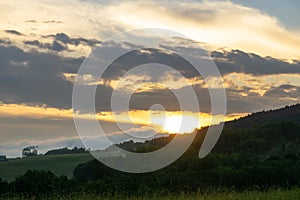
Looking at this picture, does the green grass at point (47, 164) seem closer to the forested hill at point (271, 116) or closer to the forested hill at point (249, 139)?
the forested hill at point (249, 139)

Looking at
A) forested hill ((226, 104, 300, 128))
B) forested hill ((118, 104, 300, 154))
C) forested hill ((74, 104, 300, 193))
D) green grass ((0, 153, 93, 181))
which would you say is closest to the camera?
forested hill ((74, 104, 300, 193))

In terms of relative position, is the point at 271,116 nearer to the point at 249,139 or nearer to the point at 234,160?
the point at 249,139

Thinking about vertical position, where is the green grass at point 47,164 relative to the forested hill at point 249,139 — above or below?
below

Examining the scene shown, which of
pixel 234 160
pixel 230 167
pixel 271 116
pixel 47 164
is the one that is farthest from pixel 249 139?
pixel 47 164

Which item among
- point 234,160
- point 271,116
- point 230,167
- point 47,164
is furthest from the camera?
point 271,116

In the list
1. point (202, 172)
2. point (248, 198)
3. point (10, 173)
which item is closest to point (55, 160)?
point (10, 173)

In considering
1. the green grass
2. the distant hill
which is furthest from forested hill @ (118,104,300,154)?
the green grass

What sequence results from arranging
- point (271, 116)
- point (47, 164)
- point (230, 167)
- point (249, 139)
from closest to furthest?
1. point (230, 167)
2. point (249, 139)
3. point (47, 164)
4. point (271, 116)

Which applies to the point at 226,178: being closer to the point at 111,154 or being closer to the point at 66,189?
the point at 66,189

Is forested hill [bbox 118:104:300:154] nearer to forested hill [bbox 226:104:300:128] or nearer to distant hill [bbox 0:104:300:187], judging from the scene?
distant hill [bbox 0:104:300:187]

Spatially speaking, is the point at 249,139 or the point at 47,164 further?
the point at 47,164

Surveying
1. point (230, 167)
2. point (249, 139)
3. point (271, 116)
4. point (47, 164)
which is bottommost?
point (230, 167)

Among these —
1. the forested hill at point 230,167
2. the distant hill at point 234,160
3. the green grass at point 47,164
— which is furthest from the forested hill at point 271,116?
the green grass at point 47,164

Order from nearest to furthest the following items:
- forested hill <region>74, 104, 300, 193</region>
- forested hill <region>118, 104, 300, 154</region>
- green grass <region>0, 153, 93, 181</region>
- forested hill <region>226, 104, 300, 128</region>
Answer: forested hill <region>74, 104, 300, 193</region> → forested hill <region>118, 104, 300, 154</region> → green grass <region>0, 153, 93, 181</region> → forested hill <region>226, 104, 300, 128</region>
